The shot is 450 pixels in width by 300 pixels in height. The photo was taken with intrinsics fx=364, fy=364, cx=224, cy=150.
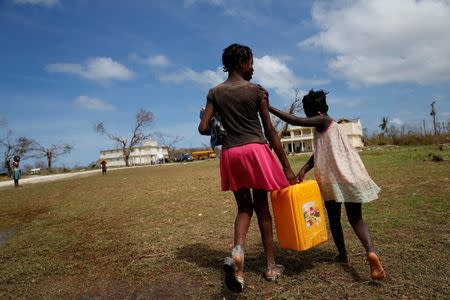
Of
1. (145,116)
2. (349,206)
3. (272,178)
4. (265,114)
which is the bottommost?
(349,206)

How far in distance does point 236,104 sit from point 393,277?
6.25 feet

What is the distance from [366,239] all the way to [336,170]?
62cm

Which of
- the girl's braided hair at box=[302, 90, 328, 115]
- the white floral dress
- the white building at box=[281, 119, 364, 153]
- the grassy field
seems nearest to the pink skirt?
the white floral dress

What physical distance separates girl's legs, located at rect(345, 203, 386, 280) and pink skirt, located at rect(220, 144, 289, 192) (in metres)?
0.65

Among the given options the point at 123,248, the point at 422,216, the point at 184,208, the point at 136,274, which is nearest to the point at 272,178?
the point at 136,274

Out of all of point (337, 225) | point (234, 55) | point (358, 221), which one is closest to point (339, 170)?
point (358, 221)

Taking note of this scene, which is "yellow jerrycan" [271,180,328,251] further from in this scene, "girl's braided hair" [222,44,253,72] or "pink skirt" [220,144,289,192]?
"girl's braided hair" [222,44,253,72]

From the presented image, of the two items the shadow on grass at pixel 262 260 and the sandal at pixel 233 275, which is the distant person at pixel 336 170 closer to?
the shadow on grass at pixel 262 260

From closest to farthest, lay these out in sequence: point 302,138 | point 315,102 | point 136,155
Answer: point 315,102
point 302,138
point 136,155

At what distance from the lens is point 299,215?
3.03 m

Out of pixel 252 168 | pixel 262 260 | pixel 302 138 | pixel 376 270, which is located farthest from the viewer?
pixel 302 138

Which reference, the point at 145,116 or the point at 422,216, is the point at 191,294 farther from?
the point at 145,116

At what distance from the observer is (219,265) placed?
369 centimetres

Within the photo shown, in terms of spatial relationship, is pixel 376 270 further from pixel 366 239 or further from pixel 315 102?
pixel 315 102
